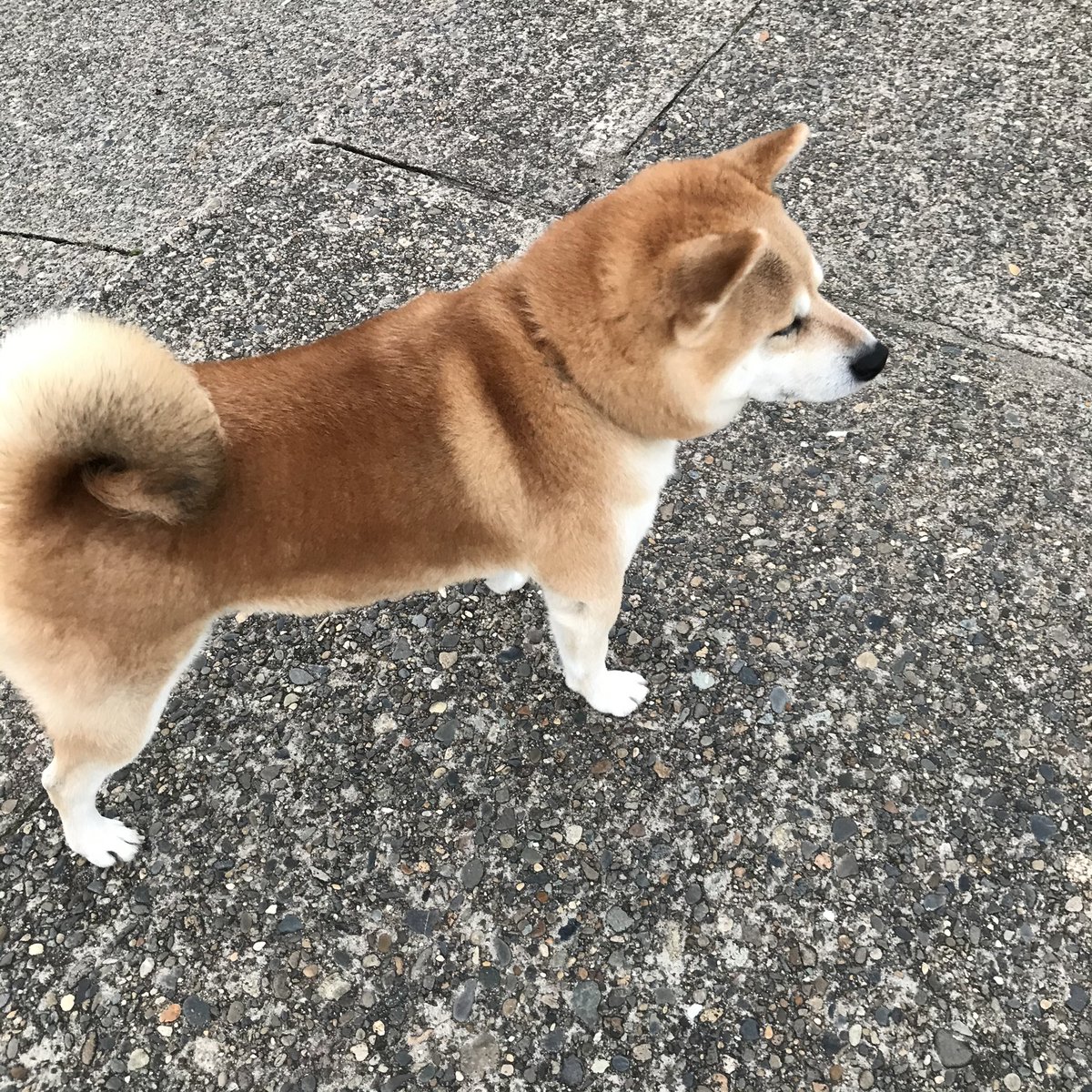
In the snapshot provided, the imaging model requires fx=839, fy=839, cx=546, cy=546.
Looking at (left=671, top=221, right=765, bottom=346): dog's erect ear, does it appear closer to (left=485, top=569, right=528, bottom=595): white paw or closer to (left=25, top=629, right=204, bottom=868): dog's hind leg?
(left=485, top=569, right=528, bottom=595): white paw

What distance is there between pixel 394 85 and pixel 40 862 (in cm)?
399

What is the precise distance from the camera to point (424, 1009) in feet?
7.09

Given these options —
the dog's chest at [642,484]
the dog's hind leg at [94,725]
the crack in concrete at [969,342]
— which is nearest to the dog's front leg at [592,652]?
the dog's chest at [642,484]

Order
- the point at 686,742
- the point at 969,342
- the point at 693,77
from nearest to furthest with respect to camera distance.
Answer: the point at 686,742
the point at 969,342
the point at 693,77

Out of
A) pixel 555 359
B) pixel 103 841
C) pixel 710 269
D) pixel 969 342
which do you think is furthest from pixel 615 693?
pixel 969 342

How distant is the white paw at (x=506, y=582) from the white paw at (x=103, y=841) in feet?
4.29

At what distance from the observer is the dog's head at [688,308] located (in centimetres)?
190

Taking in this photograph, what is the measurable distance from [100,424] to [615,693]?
158 cm

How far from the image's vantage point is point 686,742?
255 centimetres

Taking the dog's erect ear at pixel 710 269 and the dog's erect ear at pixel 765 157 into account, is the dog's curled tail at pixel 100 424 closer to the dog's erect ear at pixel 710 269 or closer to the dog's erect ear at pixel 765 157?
the dog's erect ear at pixel 710 269

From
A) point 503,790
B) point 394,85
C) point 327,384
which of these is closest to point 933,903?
point 503,790

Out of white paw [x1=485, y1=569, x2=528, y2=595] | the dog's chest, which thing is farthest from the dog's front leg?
white paw [x1=485, y1=569, x2=528, y2=595]

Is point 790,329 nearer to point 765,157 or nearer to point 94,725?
point 765,157

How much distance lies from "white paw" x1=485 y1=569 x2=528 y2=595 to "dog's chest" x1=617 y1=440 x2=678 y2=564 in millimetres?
643
